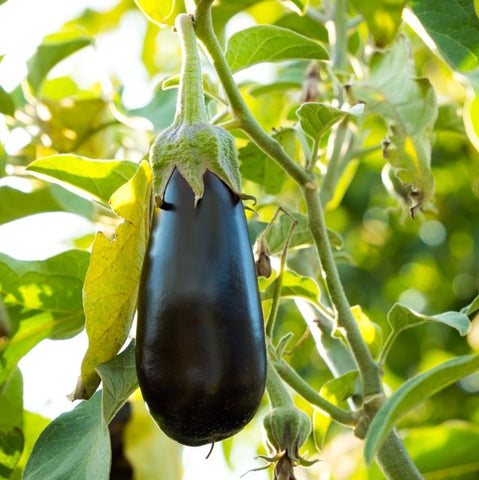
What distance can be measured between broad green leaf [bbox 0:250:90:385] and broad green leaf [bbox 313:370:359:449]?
322mm

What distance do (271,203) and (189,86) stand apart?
425mm

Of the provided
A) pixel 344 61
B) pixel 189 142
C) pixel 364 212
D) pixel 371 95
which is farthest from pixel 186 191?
pixel 364 212

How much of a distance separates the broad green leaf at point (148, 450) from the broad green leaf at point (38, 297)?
0.15 meters

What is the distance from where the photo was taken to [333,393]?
1031 millimetres

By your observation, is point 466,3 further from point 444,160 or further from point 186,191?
point 444,160

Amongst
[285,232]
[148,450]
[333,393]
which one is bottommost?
[148,450]

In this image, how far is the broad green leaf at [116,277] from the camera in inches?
30.2

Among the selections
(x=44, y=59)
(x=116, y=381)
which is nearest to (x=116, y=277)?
(x=116, y=381)

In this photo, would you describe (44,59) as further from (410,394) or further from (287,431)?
(410,394)

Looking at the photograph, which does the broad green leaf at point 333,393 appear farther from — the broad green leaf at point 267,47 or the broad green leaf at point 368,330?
the broad green leaf at point 267,47

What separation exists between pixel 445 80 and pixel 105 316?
213 cm

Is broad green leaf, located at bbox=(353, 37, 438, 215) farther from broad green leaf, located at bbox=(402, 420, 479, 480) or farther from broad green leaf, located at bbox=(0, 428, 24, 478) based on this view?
broad green leaf, located at bbox=(0, 428, 24, 478)

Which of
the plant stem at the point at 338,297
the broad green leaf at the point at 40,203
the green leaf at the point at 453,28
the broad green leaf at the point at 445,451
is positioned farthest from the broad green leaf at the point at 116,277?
the broad green leaf at the point at 445,451

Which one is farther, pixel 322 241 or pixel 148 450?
pixel 148 450
